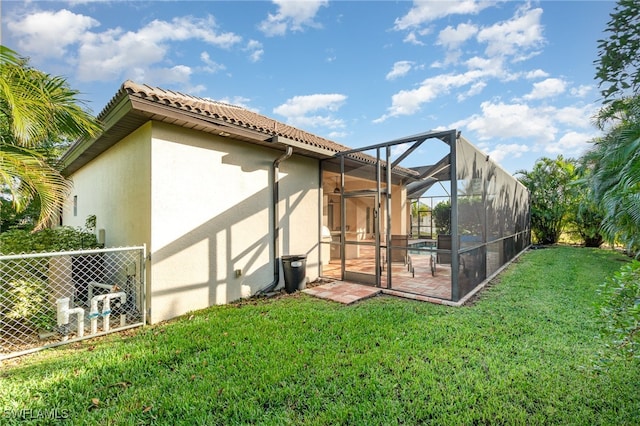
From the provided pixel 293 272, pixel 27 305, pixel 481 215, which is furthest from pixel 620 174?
pixel 27 305

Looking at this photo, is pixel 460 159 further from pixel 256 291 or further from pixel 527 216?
pixel 527 216

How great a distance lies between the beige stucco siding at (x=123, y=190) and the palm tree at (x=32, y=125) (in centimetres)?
88

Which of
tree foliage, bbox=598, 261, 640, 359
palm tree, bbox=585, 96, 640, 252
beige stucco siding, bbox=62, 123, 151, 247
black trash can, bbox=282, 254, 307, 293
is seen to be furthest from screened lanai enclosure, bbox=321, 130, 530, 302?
beige stucco siding, bbox=62, 123, 151, 247

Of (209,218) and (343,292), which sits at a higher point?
(209,218)

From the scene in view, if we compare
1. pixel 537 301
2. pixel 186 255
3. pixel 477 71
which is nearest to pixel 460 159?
pixel 537 301

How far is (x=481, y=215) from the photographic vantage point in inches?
290

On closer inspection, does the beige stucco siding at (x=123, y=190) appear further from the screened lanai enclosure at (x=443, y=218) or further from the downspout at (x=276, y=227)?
the screened lanai enclosure at (x=443, y=218)

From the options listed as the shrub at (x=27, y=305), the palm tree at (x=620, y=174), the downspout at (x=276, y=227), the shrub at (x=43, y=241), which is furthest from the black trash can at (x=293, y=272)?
the palm tree at (x=620, y=174)

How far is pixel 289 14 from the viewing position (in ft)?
24.8

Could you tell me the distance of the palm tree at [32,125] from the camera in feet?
11.0

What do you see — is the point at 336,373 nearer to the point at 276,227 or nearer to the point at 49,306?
the point at 276,227

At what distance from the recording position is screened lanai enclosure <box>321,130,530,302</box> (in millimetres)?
5957

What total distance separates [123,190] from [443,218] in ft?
27.9

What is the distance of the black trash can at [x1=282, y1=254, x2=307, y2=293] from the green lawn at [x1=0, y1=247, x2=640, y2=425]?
158 centimetres
